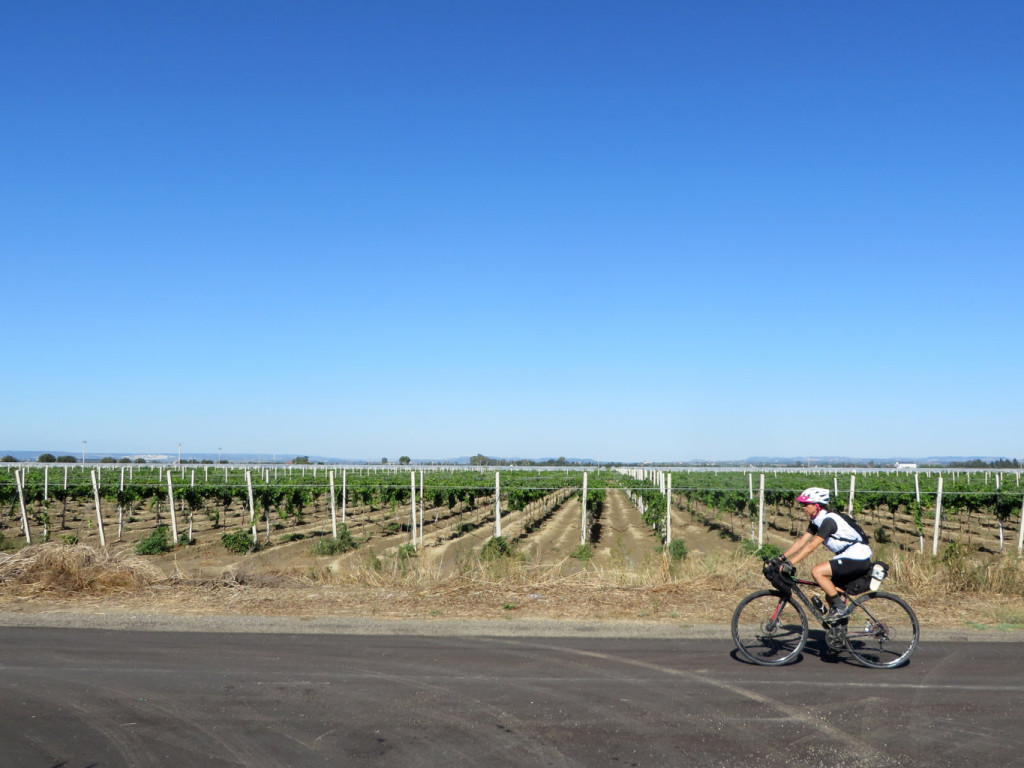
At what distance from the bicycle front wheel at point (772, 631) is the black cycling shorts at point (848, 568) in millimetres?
470

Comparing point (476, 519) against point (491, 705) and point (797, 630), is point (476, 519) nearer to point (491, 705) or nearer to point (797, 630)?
point (797, 630)

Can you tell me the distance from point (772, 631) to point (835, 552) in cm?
90

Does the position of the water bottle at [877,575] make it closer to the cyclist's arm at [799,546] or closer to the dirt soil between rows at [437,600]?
the cyclist's arm at [799,546]

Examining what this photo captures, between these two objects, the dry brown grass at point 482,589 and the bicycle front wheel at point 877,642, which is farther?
the dry brown grass at point 482,589

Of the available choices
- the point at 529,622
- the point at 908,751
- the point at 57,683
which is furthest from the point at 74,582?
the point at 908,751

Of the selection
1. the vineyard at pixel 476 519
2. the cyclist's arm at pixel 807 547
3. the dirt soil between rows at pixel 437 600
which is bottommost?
the vineyard at pixel 476 519

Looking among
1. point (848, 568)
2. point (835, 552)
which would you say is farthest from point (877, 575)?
point (835, 552)

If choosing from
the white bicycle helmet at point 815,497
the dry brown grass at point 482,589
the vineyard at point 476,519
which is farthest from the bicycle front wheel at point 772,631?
the vineyard at point 476,519

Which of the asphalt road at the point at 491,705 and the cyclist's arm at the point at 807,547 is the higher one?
the cyclist's arm at the point at 807,547

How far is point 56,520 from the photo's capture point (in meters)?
36.4

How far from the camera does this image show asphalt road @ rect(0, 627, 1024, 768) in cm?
508

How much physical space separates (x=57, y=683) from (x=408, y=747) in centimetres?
337

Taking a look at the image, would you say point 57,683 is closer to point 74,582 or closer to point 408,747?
point 408,747

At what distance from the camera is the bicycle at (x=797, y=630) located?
23.7 feet
